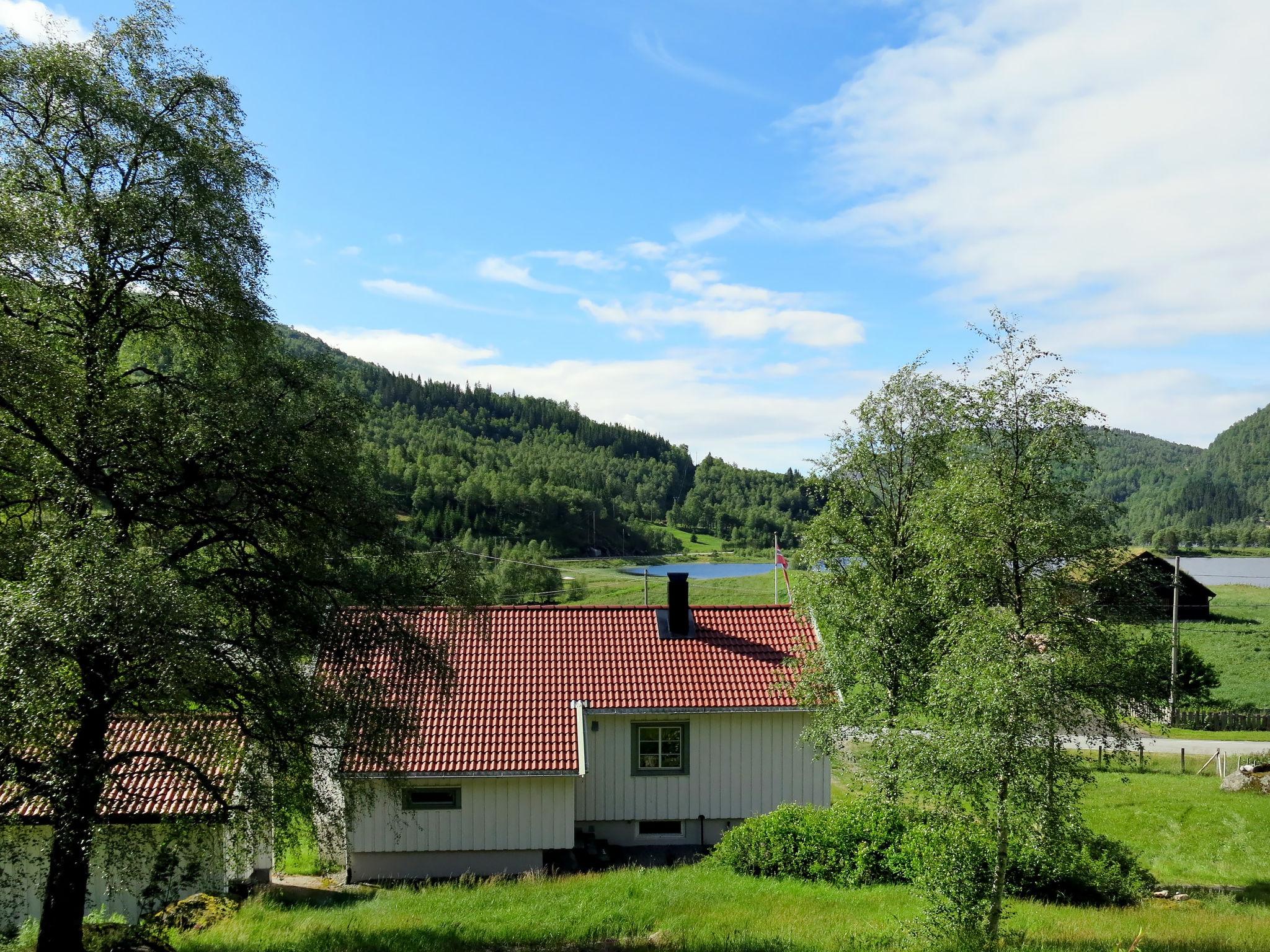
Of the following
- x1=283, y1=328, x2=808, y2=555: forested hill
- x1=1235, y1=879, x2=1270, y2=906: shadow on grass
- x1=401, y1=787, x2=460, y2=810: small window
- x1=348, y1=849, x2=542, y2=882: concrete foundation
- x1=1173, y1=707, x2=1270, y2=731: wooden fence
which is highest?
x1=283, y1=328, x2=808, y2=555: forested hill

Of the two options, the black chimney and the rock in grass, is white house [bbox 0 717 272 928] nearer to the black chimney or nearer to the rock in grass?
the rock in grass

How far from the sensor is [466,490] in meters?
126

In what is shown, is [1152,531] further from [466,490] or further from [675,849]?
[675,849]

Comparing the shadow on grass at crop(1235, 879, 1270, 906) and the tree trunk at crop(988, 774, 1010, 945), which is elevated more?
the tree trunk at crop(988, 774, 1010, 945)

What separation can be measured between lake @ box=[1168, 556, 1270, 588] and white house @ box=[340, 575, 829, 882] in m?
62.2

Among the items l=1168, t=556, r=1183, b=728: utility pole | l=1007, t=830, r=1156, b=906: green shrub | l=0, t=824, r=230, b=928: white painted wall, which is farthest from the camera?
l=1168, t=556, r=1183, b=728: utility pole

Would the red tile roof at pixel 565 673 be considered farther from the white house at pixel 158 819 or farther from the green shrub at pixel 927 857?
the white house at pixel 158 819

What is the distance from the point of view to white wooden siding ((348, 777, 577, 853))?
18.8 meters

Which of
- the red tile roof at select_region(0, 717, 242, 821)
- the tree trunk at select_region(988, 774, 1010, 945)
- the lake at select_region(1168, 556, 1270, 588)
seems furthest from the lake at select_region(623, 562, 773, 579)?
the tree trunk at select_region(988, 774, 1010, 945)

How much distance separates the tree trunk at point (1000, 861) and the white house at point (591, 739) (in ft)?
30.1

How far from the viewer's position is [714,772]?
20766mm

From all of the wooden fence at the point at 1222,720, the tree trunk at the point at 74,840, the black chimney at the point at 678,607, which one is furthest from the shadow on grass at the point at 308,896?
the wooden fence at the point at 1222,720

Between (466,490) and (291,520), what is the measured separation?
116 meters

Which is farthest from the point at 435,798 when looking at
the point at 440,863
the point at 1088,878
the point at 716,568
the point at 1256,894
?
the point at 716,568
